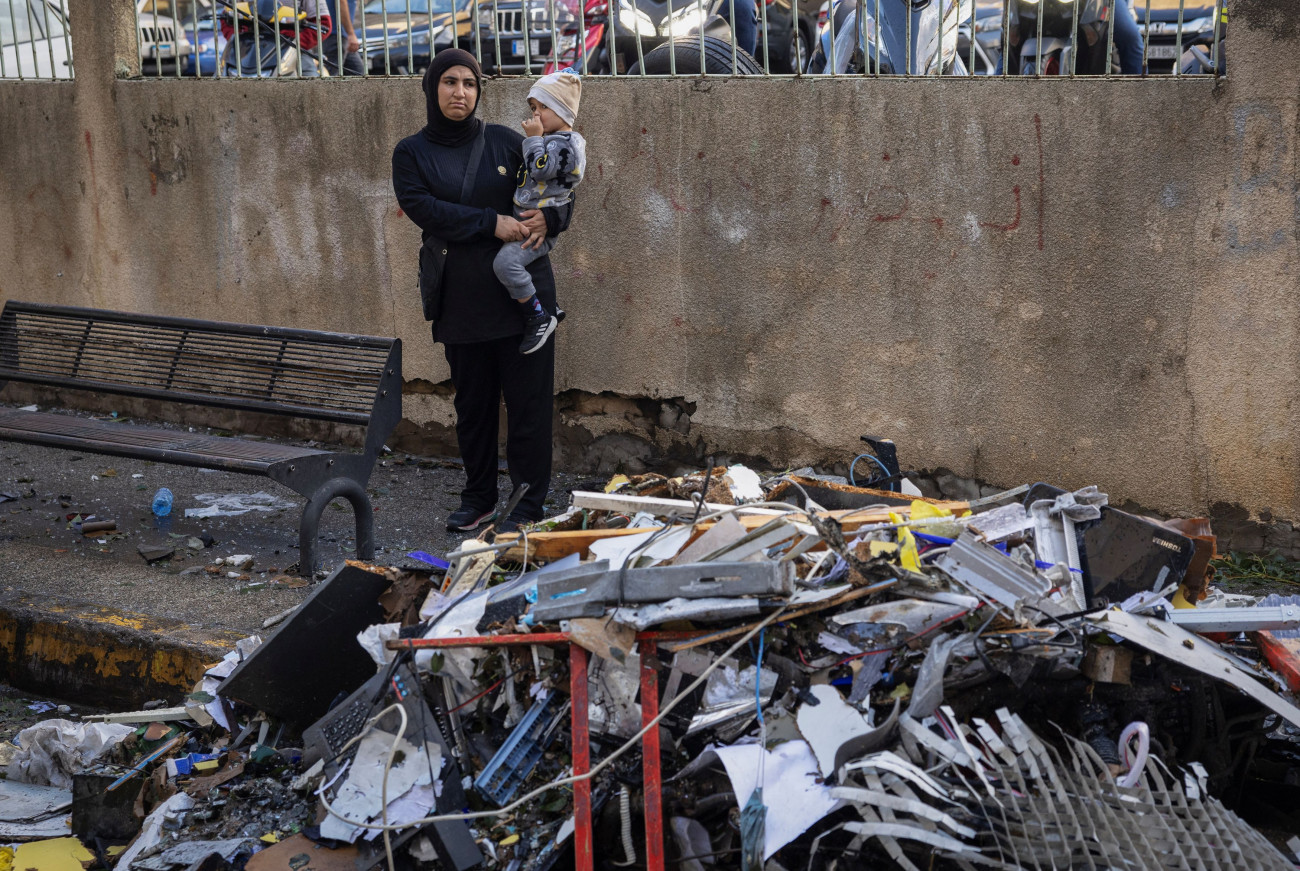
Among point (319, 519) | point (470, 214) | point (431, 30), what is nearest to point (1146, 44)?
point (470, 214)

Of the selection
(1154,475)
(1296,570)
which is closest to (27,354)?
(1154,475)

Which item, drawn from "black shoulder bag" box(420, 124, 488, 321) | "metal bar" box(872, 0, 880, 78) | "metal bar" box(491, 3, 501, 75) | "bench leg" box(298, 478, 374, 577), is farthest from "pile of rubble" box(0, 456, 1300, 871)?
"metal bar" box(491, 3, 501, 75)

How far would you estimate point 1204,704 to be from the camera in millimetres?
2807

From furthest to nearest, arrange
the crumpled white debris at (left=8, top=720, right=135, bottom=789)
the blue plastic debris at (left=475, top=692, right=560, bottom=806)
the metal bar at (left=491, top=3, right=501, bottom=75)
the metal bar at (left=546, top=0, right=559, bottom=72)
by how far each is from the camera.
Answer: the metal bar at (left=491, top=3, right=501, bottom=75) < the metal bar at (left=546, top=0, right=559, bottom=72) < the crumpled white debris at (left=8, top=720, right=135, bottom=789) < the blue plastic debris at (left=475, top=692, right=560, bottom=806)

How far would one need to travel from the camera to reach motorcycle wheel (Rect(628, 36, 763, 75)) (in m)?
5.27

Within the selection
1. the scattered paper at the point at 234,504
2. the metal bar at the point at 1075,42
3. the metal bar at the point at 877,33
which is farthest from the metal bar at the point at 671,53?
the scattered paper at the point at 234,504

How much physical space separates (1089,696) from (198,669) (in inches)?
109

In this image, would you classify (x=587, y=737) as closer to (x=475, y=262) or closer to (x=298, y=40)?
(x=475, y=262)

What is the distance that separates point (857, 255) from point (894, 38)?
3.19 feet

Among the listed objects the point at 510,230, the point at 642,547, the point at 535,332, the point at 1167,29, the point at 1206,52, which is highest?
the point at 1167,29

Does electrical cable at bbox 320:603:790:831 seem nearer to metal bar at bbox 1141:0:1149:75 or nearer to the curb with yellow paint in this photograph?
the curb with yellow paint

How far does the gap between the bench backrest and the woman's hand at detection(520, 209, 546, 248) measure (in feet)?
2.31

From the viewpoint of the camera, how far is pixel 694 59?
5.33 m

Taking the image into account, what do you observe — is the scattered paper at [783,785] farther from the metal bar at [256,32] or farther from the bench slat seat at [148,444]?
the metal bar at [256,32]
